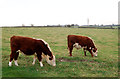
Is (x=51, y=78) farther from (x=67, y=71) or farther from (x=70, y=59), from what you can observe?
(x=70, y=59)

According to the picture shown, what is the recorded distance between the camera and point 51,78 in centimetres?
830

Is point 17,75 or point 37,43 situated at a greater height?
point 37,43

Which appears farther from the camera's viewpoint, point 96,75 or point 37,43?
point 37,43

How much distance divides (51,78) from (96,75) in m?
2.67

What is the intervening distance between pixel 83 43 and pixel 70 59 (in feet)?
8.03

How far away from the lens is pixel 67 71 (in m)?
9.52

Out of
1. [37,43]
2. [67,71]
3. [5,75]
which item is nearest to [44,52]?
[37,43]

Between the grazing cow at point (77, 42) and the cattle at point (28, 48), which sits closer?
the cattle at point (28, 48)

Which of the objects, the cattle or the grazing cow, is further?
the grazing cow

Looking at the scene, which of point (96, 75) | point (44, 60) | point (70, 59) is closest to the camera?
point (96, 75)

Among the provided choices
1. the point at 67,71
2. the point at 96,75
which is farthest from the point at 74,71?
the point at 96,75

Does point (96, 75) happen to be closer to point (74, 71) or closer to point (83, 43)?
point (74, 71)

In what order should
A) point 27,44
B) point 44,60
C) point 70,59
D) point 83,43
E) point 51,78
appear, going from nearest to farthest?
point 51,78 → point 27,44 → point 44,60 → point 70,59 → point 83,43

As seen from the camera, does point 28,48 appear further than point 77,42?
No
